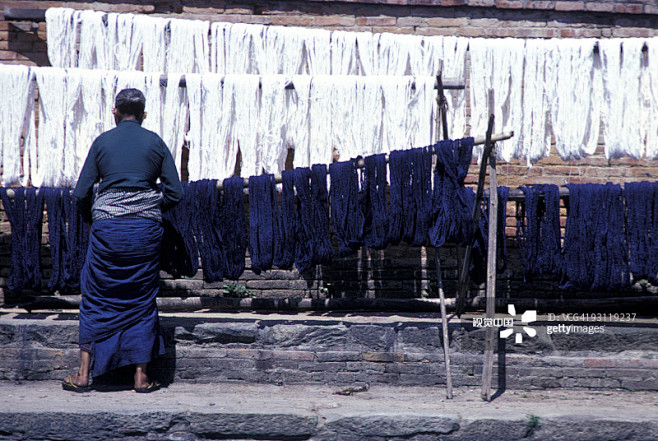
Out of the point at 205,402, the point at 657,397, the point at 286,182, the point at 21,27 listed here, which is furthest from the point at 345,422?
the point at 21,27

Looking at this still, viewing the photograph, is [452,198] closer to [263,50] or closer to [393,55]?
[393,55]

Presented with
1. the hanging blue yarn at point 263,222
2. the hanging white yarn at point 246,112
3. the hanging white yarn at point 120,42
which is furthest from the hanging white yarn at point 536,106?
the hanging white yarn at point 120,42

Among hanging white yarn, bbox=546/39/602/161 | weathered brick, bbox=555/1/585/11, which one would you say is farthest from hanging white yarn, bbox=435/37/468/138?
weathered brick, bbox=555/1/585/11

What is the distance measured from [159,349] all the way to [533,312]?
2.80 meters

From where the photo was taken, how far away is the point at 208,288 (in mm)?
6246

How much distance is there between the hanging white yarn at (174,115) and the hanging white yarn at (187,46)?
30cm

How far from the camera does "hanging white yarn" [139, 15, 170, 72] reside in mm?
5727

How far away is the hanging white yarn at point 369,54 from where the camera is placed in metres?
5.68

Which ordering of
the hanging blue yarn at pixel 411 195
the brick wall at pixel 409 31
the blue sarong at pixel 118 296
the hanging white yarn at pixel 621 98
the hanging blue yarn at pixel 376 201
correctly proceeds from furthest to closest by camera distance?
the brick wall at pixel 409 31 < the hanging white yarn at pixel 621 98 < the hanging blue yarn at pixel 376 201 < the hanging blue yarn at pixel 411 195 < the blue sarong at pixel 118 296

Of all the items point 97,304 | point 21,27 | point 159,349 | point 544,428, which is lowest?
point 544,428

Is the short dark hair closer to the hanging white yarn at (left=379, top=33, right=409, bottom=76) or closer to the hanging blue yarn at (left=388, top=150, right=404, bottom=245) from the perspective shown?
the hanging blue yarn at (left=388, top=150, right=404, bottom=245)

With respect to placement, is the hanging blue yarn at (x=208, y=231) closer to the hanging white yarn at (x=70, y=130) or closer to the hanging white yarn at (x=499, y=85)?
the hanging white yarn at (x=70, y=130)

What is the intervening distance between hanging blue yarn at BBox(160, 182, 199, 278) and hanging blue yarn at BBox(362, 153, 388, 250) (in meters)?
1.28

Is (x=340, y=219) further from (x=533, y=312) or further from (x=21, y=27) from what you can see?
(x=21, y=27)
